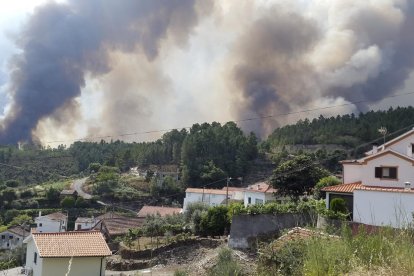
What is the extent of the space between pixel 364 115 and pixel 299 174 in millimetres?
73826

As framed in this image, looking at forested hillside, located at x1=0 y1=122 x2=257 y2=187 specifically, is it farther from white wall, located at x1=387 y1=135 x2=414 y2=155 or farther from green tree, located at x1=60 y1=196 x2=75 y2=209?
white wall, located at x1=387 y1=135 x2=414 y2=155

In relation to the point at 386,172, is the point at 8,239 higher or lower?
lower

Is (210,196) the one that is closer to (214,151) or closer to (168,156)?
(214,151)

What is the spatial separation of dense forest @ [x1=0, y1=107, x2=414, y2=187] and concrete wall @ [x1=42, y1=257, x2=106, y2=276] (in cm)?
5049

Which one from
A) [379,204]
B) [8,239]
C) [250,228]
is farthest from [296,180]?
[8,239]

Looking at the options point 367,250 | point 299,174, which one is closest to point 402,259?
point 367,250

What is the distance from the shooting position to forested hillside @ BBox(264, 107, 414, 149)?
8862cm

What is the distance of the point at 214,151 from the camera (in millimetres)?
88812

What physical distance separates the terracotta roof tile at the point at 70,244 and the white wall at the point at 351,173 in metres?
14.1

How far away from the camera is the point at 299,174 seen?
3494 cm

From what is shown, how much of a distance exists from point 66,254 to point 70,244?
49.7 inches

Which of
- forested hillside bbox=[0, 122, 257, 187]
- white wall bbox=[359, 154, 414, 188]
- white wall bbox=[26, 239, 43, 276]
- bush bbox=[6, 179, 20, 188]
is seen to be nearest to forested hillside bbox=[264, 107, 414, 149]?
forested hillside bbox=[0, 122, 257, 187]

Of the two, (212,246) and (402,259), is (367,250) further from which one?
(212,246)

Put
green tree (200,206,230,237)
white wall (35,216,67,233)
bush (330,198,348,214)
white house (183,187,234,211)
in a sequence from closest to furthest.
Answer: bush (330,198,348,214)
green tree (200,206,230,237)
white wall (35,216,67,233)
white house (183,187,234,211)
